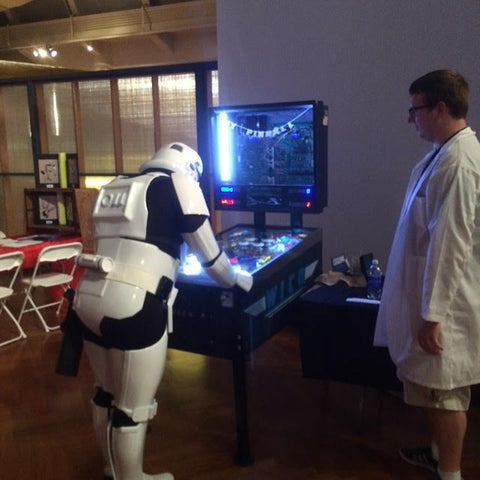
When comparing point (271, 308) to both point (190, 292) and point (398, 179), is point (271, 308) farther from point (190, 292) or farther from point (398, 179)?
point (398, 179)

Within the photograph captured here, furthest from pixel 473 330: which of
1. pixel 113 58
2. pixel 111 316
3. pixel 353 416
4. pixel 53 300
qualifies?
pixel 113 58

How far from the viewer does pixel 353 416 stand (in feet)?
8.69

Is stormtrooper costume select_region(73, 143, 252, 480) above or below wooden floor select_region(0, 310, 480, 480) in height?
above

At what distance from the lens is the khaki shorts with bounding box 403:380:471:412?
6.09 ft

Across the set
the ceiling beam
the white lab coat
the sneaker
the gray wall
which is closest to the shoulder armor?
the white lab coat

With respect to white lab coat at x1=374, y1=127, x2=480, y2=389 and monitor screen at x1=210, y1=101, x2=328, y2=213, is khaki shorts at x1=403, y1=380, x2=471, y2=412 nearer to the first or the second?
white lab coat at x1=374, y1=127, x2=480, y2=389

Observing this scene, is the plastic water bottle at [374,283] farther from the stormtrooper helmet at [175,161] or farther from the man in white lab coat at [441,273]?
the stormtrooper helmet at [175,161]

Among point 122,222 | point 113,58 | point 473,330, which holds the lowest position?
point 473,330

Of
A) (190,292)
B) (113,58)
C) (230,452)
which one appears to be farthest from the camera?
(113,58)

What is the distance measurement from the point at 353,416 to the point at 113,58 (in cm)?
612

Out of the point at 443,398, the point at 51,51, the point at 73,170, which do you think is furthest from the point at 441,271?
the point at 51,51

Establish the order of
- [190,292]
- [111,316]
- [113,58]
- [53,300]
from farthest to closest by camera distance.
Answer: [113,58] → [53,300] → [190,292] → [111,316]

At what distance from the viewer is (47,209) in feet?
16.9

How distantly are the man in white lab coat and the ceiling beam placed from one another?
4.36 metres
